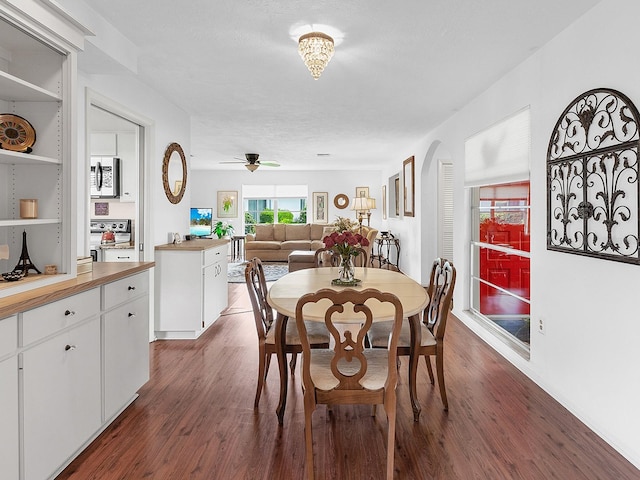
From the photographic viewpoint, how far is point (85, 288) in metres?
2.13

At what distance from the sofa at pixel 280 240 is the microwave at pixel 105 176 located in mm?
5774

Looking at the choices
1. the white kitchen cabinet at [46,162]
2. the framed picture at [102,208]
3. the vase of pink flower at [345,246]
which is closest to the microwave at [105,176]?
the framed picture at [102,208]

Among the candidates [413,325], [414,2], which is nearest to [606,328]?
[413,325]

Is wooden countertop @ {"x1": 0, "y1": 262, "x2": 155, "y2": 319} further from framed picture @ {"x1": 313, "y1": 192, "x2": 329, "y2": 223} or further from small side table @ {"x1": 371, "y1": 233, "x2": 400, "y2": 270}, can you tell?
framed picture @ {"x1": 313, "y1": 192, "x2": 329, "y2": 223}

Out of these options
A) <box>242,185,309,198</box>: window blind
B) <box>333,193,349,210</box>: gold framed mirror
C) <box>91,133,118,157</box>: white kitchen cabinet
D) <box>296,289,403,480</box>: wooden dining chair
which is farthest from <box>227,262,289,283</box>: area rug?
<box>296,289,403,480</box>: wooden dining chair

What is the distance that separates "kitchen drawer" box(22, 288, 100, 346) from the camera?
1743 mm

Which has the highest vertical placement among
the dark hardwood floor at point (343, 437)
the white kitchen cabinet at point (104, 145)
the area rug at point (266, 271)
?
the white kitchen cabinet at point (104, 145)

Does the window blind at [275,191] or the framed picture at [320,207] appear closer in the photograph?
the framed picture at [320,207]

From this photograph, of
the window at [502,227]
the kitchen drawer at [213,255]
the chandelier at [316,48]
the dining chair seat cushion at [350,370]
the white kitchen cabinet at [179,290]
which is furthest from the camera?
the kitchen drawer at [213,255]

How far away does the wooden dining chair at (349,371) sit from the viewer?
1.84m

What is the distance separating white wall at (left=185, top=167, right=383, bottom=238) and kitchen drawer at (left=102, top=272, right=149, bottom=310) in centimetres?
909

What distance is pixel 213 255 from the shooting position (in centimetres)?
464

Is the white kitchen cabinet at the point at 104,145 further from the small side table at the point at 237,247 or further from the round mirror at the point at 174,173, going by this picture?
the small side table at the point at 237,247

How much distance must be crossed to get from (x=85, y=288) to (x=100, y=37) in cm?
157
